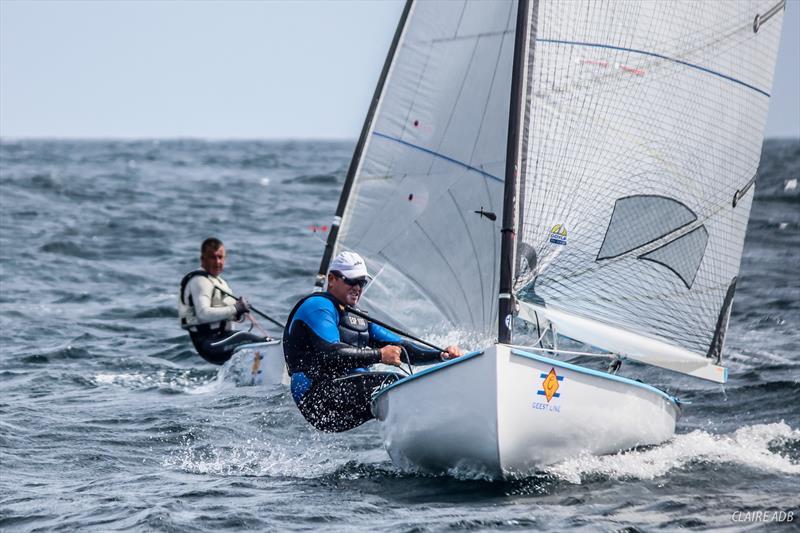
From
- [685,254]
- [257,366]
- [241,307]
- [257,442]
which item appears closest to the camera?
[685,254]

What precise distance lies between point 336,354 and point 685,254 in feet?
8.17

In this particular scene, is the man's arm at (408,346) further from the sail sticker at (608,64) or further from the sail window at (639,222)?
the sail sticker at (608,64)

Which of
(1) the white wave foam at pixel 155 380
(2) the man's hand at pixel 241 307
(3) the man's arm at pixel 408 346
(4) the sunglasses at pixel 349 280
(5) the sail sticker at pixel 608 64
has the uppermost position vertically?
(5) the sail sticker at pixel 608 64

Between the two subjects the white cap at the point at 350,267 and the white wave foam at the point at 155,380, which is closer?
the white cap at the point at 350,267

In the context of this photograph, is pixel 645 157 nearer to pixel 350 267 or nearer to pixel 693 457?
pixel 693 457

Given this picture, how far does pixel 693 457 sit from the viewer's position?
714 centimetres

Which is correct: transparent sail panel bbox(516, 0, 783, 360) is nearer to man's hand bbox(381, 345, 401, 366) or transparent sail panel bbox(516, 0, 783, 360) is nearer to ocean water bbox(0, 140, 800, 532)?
man's hand bbox(381, 345, 401, 366)

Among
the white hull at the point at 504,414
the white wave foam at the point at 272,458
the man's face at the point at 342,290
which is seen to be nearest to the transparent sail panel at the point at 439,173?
the white wave foam at the point at 272,458

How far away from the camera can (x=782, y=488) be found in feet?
21.4

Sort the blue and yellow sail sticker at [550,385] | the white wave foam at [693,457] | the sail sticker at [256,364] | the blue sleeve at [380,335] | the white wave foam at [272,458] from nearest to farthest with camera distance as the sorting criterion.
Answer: the blue and yellow sail sticker at [550,385] → the white wave foam at [693,457] → the white wave foam at [272,458] → the blue sleeve at [380,335] → the sail sticker at [256,364]

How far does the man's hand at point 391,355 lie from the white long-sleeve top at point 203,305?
3848 mm

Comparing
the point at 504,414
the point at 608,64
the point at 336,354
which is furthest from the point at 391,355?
the point at 608,64

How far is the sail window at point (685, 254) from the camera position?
7.75 meters

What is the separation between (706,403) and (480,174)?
8.10 ft
